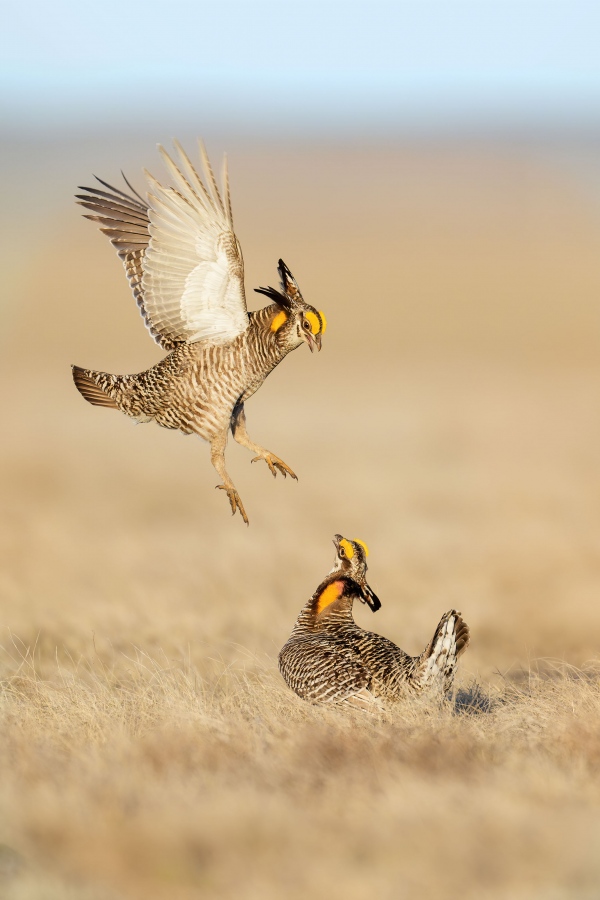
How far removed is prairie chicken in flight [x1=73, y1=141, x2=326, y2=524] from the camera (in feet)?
17.6

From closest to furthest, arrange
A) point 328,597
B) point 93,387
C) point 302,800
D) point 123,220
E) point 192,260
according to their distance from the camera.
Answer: point 302,800 → point 192,260 → point 93,387 → point 123,220 → point 328,597

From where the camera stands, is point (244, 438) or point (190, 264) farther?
point (244, 438)

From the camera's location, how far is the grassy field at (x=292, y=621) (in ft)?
12.4

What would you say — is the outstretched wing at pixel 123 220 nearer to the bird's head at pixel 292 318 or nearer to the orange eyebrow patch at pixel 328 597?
the bird's head at pixel 292 318

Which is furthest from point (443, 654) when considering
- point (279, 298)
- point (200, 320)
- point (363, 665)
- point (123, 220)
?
point (123, 220)

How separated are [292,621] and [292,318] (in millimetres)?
5309

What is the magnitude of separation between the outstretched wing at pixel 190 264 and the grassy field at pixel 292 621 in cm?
163

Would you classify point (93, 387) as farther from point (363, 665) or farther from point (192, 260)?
point (363, 665)

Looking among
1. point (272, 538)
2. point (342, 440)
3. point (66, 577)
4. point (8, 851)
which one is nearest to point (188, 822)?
point (8, 851)

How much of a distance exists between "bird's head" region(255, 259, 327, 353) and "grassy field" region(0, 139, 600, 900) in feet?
5.16

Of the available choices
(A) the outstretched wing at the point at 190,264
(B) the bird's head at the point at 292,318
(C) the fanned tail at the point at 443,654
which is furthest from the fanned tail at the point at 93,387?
(C) the fanned tail at the point at 443,654

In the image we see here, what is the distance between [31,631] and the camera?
9461 millimetres

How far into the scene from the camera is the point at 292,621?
10.4 meters

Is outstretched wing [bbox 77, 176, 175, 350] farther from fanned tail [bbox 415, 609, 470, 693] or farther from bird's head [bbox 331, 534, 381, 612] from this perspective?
fanned tail [bbox 415, 609, 470, 693]
